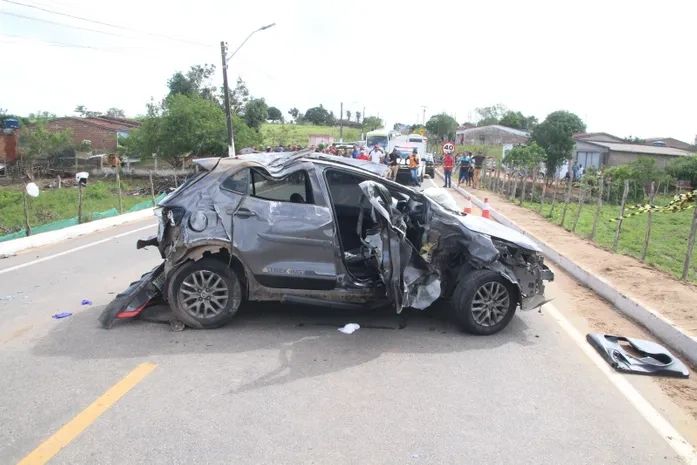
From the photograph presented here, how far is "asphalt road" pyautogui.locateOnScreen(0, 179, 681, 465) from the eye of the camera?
3355 mm

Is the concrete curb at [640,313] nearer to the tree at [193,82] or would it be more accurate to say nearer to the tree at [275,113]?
the tree at [193,82]

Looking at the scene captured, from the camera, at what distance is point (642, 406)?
4.09 m

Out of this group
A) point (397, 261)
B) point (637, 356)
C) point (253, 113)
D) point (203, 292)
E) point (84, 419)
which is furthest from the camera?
point (253, 113)

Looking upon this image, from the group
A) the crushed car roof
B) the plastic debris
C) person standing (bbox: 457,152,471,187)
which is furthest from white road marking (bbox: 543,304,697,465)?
person standing (bbox: 457,152,471,187)

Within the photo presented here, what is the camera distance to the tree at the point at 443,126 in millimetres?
91625

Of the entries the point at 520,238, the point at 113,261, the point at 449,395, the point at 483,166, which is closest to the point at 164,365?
the point at 449,395

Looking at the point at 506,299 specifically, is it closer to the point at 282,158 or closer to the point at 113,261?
the point at 282,158

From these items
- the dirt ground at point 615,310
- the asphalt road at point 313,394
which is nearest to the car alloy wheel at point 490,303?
the asphalt road at point 313,394

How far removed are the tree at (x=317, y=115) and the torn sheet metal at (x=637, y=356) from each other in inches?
4503

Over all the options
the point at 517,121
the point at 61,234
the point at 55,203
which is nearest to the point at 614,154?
the point at 55,203

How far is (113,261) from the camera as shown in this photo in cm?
890

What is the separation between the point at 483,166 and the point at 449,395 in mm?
27380

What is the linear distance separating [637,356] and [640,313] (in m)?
1.36

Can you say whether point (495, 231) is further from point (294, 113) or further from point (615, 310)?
point (294, 113)
